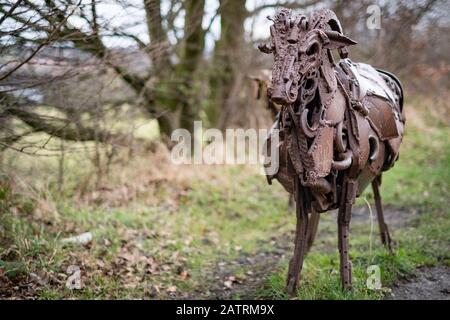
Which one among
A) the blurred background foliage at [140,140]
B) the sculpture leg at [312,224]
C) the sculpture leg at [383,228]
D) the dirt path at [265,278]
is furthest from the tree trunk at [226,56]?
the sculpture leg at [312,224]

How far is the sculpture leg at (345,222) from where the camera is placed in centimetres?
431

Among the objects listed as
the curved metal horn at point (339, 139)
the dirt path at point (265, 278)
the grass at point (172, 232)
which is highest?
the curved metal horn at point (339, 139)

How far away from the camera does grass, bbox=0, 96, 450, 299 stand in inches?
198

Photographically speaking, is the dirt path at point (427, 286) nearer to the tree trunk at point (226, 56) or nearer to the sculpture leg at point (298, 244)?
the sculpture leg at point (298, 244)

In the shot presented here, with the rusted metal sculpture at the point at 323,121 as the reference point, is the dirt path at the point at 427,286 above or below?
below

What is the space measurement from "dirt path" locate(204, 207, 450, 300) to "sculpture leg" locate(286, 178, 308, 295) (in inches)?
20.7

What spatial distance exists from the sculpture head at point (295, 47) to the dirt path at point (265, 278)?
2.43 metres

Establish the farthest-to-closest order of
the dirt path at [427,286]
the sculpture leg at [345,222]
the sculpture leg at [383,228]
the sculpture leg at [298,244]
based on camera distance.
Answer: the sculpture leg at [383,228] → the dirt path at [427,286] → the sculpture leg at [298,244] → the sculpture leg at [345,222]

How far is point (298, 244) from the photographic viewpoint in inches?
181

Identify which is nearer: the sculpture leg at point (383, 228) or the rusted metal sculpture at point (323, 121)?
the rusted metal sculpture at point (323, 121)

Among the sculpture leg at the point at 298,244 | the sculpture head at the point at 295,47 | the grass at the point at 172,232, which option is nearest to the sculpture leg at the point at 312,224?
the grass at the point at 172,232

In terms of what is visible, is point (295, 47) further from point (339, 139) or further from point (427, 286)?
point (427, 286)

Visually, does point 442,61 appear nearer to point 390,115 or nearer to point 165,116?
point 165,116

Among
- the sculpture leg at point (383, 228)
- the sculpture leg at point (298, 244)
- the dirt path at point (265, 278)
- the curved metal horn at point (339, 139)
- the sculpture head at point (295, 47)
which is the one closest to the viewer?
the sculpture head at point (295, 47)
